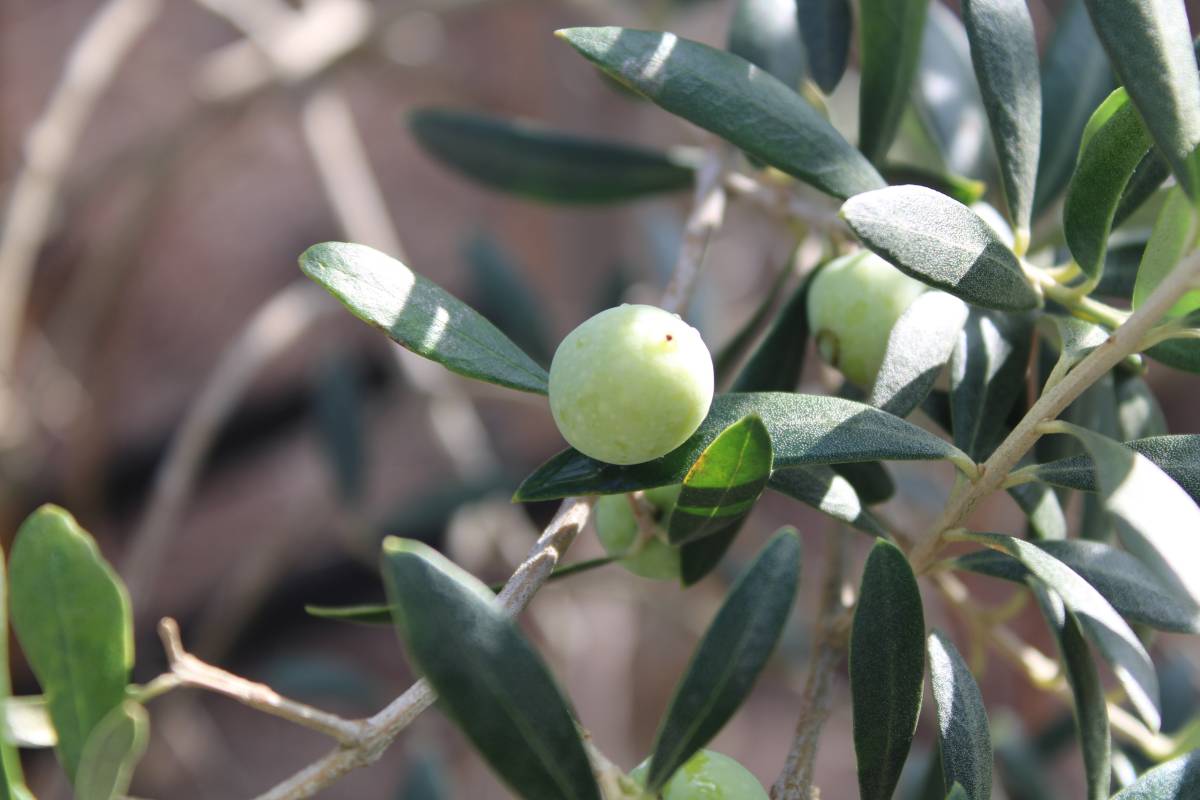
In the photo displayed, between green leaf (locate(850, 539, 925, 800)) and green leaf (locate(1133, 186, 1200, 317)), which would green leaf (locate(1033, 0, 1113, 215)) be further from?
green leaf (locate(850, 539, 925, 800))

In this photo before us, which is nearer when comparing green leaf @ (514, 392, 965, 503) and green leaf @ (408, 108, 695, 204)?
green leaf @ (514, 392, 965, 503)

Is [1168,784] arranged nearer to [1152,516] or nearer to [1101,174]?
[1152,516]

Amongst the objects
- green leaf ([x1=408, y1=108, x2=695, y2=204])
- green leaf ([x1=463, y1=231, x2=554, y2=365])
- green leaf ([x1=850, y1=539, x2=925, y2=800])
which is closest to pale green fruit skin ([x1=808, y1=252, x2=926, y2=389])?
green leaf ([x1=850, y1=539, x2=925, y2=800])

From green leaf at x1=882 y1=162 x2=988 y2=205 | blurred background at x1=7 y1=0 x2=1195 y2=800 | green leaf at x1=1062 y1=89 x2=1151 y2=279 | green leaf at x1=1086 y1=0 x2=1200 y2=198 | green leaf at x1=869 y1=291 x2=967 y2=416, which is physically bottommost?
blurred background at x1=7 y1=0 x2=1195 y2=800

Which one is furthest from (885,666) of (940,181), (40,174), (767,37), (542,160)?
(40,174)

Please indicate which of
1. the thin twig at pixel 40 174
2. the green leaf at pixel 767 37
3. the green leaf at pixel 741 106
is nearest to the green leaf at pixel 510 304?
the thin twig at pixel 40 174

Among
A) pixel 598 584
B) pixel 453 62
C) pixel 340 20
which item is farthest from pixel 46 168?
pixel 453 62

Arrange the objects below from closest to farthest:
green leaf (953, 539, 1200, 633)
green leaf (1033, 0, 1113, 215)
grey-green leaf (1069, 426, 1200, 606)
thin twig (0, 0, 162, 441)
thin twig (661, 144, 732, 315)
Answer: grey-green leaf (1069, 426, 1200, 606)
green leaf (953, 539, 1200, 633)
thin twig (661, 144, 732, 315)
green leaf (1033, 0, 1113, 215)
thin twig (0, 0, 162, 441)
